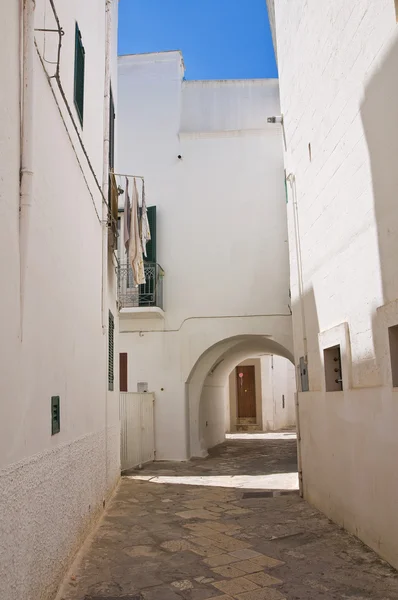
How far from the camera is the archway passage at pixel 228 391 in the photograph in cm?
1454

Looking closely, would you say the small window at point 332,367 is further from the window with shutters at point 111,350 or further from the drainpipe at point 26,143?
the drainpipe at point 26,143

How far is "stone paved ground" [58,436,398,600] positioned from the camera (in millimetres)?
4633

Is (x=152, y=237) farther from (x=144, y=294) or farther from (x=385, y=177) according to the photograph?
(x=385, y=177)

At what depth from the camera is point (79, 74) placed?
20.6 feet

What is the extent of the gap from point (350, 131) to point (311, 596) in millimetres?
4709

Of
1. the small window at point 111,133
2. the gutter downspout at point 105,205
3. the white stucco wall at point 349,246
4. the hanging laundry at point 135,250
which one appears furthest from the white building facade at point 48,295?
the white stucco wall at point 349,246

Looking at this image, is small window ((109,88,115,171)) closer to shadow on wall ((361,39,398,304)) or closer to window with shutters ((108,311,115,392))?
window with shutters ((108,311,115,392))

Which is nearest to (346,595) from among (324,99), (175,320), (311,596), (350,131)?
(311,596)

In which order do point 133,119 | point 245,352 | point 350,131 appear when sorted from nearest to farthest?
point 350,131, point 133,119, point 245,352

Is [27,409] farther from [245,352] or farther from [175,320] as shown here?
[245,352]

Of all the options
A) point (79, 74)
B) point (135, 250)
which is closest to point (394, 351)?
point (79, 74)

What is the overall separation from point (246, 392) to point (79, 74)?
20.9 meters

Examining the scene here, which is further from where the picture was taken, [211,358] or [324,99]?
[211,358]

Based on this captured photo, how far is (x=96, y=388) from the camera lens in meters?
7.48
